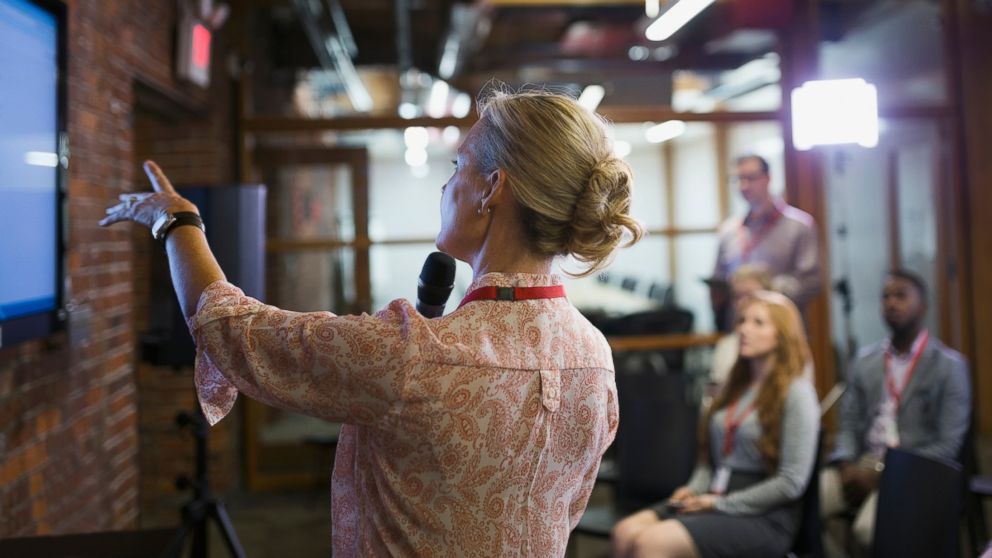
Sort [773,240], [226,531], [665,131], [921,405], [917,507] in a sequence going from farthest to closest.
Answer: [665,131] → [773,240] → [921,405] → [226,531] → [917,507]

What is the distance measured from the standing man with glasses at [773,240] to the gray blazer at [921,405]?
80cm

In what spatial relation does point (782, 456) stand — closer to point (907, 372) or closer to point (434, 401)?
point (907, 372)

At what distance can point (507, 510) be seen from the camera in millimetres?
1183

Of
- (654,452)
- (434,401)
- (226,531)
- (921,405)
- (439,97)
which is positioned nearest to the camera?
(434,401)

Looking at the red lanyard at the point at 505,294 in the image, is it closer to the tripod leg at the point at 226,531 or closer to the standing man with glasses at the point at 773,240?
the tripod leg at the point at 226,531

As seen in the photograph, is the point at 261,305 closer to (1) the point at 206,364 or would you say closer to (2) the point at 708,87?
(1) the point at 206,364

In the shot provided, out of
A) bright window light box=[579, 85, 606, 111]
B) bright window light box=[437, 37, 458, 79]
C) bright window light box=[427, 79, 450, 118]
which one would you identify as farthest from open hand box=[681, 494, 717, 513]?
bright window light box=[427, 79, 450, 118]

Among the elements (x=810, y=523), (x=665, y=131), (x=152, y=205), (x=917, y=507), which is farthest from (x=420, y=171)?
(x=152, y=205)

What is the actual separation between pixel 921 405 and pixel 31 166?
3.11 meters

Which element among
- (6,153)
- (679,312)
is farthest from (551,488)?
(679,312)

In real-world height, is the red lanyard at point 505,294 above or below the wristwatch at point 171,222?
below

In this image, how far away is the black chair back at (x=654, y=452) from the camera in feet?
11.0

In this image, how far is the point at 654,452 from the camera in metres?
3.38

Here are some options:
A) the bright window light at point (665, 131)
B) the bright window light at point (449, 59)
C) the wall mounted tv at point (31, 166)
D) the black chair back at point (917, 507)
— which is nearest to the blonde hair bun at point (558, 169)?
the wall mounted tv at point (31, 166)
